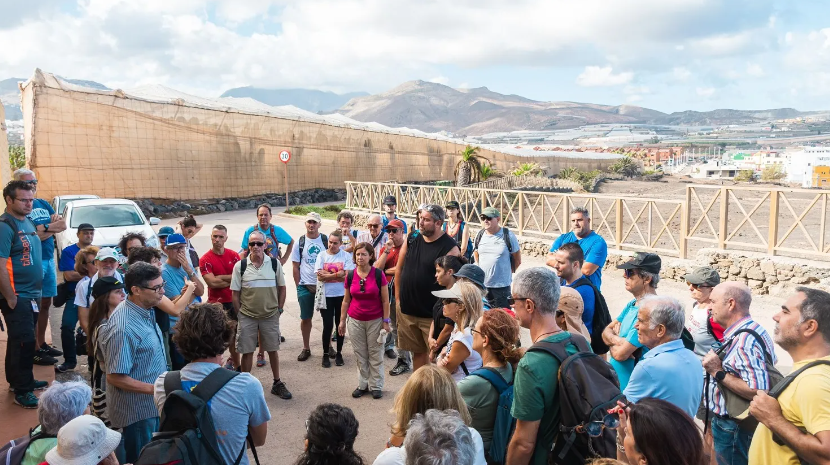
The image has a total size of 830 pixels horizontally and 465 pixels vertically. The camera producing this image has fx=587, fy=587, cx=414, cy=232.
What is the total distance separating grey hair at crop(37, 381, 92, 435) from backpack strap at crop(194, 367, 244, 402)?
42 cm

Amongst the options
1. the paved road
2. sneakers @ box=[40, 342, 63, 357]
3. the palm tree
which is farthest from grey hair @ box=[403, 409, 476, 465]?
the palm tree

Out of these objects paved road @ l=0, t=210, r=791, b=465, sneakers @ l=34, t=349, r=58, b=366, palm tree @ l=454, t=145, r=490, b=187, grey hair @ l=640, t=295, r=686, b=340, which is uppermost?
palm tree @ l=454, t=145, r=490, b=187

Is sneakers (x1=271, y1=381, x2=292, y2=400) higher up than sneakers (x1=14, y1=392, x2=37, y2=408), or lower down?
lower down

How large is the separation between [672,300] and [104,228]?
455 inches

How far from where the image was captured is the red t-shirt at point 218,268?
20.7ft

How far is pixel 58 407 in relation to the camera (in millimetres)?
2822

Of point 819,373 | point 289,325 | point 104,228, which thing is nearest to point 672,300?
point 819,373

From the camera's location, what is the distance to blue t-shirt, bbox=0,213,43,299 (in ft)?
17.1

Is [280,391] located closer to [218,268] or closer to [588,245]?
[218,268]

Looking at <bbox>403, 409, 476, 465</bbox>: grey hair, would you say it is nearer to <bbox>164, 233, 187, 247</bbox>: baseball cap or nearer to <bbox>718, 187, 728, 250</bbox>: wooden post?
<bbox>164, 233, 187, 247</bbox>: baseball cap

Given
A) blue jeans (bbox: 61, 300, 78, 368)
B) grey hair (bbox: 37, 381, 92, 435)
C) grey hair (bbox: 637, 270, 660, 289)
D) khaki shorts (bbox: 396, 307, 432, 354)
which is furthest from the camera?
blue jeans (bbox: 61, 300, 78, 368)

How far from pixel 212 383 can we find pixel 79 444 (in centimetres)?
60

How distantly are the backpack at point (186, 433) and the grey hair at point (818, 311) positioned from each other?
2852mm

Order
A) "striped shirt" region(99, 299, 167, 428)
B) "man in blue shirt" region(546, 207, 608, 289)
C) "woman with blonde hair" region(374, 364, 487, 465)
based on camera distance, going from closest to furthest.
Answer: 1. "woman with blonde hair" region(374, 364, 487, 465)
2. "striped shirt" region(99, 299, 167, 428)
3. "man in blue shirt" region(546, 207, 608, 289)
